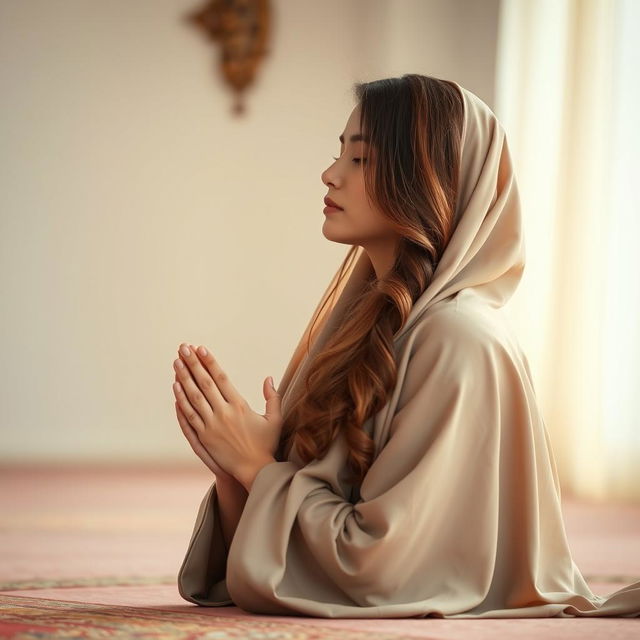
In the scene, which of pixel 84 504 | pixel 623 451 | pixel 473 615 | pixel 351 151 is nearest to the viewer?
pixel 473 615

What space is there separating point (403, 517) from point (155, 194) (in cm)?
613

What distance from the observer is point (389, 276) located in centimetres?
211

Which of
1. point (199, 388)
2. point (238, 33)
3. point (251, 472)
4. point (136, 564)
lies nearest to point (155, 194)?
point (238, 33)

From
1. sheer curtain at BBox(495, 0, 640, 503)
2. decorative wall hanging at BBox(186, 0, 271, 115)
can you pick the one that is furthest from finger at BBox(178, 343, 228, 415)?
decorative wall hanging at BBox(186, 0, 271, 115)

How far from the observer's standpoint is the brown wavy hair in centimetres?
194

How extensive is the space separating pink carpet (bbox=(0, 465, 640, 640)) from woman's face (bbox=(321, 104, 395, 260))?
0.78 meters

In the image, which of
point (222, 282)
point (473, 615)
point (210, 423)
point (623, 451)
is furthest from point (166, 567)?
point (222, 282)

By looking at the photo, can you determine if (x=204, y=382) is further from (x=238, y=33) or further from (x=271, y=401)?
(x=238, y=33)

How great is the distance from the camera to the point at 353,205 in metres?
2.14

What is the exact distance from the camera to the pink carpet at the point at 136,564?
1.72m

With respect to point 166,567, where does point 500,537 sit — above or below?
above

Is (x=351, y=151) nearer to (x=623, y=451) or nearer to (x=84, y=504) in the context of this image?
(x=84, y=504)

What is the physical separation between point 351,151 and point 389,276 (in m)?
0.28

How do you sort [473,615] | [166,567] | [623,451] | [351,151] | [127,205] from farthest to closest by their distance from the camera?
[127,205] < [623,451] < [166,567] < [351,151] < [473,615]
